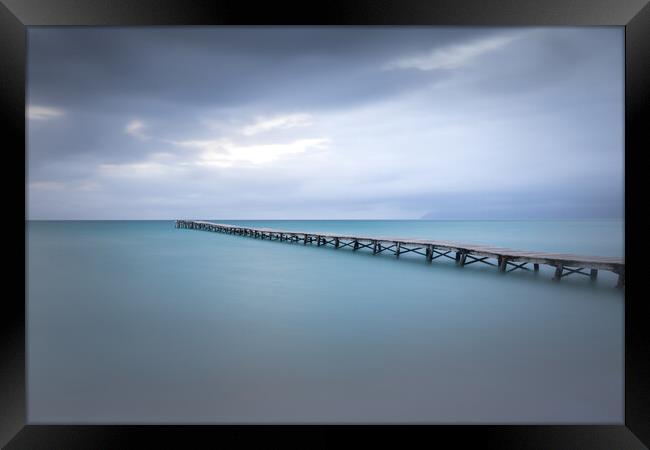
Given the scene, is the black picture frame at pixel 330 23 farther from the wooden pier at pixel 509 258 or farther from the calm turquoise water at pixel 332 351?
the wooden pier at pixel 509 258

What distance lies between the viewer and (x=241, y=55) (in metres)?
6.10

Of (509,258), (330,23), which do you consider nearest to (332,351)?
(330,23)

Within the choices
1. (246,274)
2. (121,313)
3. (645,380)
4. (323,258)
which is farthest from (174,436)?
(323,258)

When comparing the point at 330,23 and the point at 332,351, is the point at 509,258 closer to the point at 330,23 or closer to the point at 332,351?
the point at 332,351

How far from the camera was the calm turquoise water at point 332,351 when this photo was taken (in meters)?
2.89

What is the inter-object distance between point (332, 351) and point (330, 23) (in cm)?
314

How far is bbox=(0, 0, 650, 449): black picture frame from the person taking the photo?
6.97ft

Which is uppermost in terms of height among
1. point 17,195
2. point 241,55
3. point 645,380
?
point 241,55

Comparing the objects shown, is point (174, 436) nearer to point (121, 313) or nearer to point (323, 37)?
point (121, 313)

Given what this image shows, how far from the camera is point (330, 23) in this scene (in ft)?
7.07

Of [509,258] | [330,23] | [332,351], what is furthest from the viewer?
[509,258]

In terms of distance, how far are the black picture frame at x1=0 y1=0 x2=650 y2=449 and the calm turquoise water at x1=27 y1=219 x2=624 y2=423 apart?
0.58 metres

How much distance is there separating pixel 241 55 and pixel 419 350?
5.61m

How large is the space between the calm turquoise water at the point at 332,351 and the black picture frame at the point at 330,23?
579 millimetres
